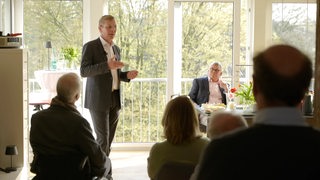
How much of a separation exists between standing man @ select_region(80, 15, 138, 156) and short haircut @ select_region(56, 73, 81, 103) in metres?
1.29

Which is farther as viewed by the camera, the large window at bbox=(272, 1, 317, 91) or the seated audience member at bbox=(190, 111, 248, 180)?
the large window at bbox=(272, 1, 317, 91)

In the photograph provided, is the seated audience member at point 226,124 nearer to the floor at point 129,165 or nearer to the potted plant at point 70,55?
the floor at point 129,165

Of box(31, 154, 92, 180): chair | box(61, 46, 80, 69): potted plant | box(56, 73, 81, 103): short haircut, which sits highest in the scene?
box(61, 46, 80, 69): potted plant

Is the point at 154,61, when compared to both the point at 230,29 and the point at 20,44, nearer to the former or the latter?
the point at 230,29

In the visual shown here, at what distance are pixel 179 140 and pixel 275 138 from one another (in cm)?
129

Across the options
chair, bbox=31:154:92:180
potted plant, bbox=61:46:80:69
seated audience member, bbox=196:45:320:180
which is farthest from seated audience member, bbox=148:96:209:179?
potted plant, bbox=61:46:80:69

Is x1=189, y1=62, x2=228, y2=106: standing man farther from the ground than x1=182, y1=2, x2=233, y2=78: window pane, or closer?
closer

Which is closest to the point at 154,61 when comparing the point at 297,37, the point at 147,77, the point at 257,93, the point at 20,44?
the point at 147,77

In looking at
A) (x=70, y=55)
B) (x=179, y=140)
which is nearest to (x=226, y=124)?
(x=179, y=140)

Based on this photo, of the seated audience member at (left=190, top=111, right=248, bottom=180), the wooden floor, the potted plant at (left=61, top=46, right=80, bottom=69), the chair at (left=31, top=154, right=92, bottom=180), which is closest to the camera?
the seated audience member at (left=190, top=111, right=248, bottom=180)

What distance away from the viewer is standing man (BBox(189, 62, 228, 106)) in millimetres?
5527

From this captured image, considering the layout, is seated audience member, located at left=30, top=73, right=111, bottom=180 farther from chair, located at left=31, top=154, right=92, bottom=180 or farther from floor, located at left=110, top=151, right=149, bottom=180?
floor, located at left=110, top=151, right=149, bottom=180

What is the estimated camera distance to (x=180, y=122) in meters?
2.58

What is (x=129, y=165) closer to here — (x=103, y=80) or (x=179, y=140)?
(x=103, y=80)
